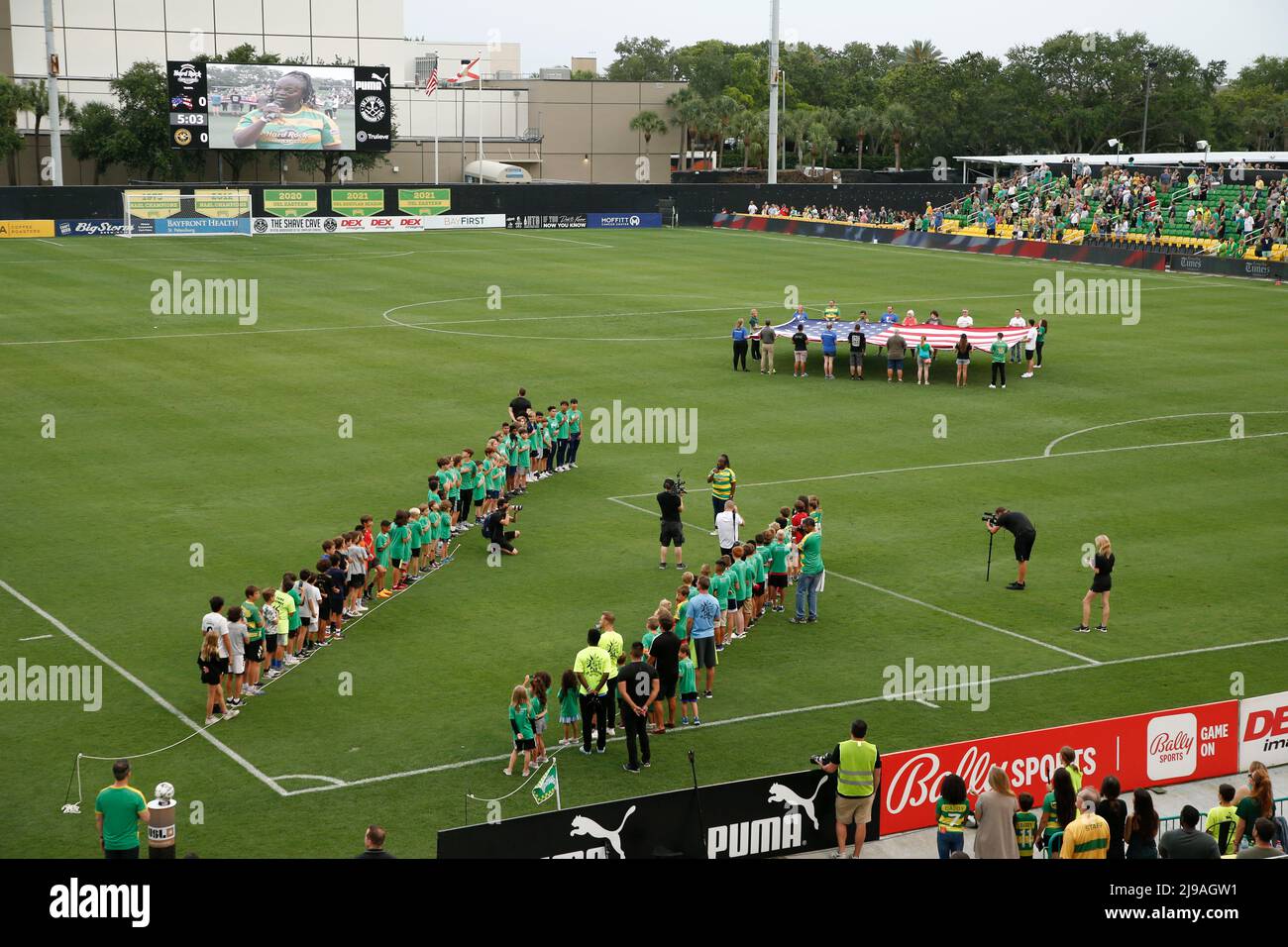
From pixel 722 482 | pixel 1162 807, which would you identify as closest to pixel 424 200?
pixel 722 482

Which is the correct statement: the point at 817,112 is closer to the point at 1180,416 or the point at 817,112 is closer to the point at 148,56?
the point at 148,56

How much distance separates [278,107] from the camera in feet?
291

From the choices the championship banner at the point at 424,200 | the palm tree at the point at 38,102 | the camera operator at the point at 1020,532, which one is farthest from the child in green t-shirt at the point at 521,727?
the palm tree at the point at 38,102

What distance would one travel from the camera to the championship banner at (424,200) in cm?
8675

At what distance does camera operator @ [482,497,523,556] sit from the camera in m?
25.3

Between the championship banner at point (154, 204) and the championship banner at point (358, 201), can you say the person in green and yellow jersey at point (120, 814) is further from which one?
the championship banner at point (358, 201)

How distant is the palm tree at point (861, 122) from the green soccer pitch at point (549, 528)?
80.9 metres

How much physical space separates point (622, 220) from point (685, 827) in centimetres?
8043

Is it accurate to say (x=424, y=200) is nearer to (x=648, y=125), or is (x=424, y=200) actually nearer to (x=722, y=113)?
(x=648, y=125)

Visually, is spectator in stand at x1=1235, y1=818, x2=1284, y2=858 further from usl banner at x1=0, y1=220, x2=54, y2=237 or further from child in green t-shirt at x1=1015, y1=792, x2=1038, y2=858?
usl banner at x1=0, y1=220, x2=54, y2=237
